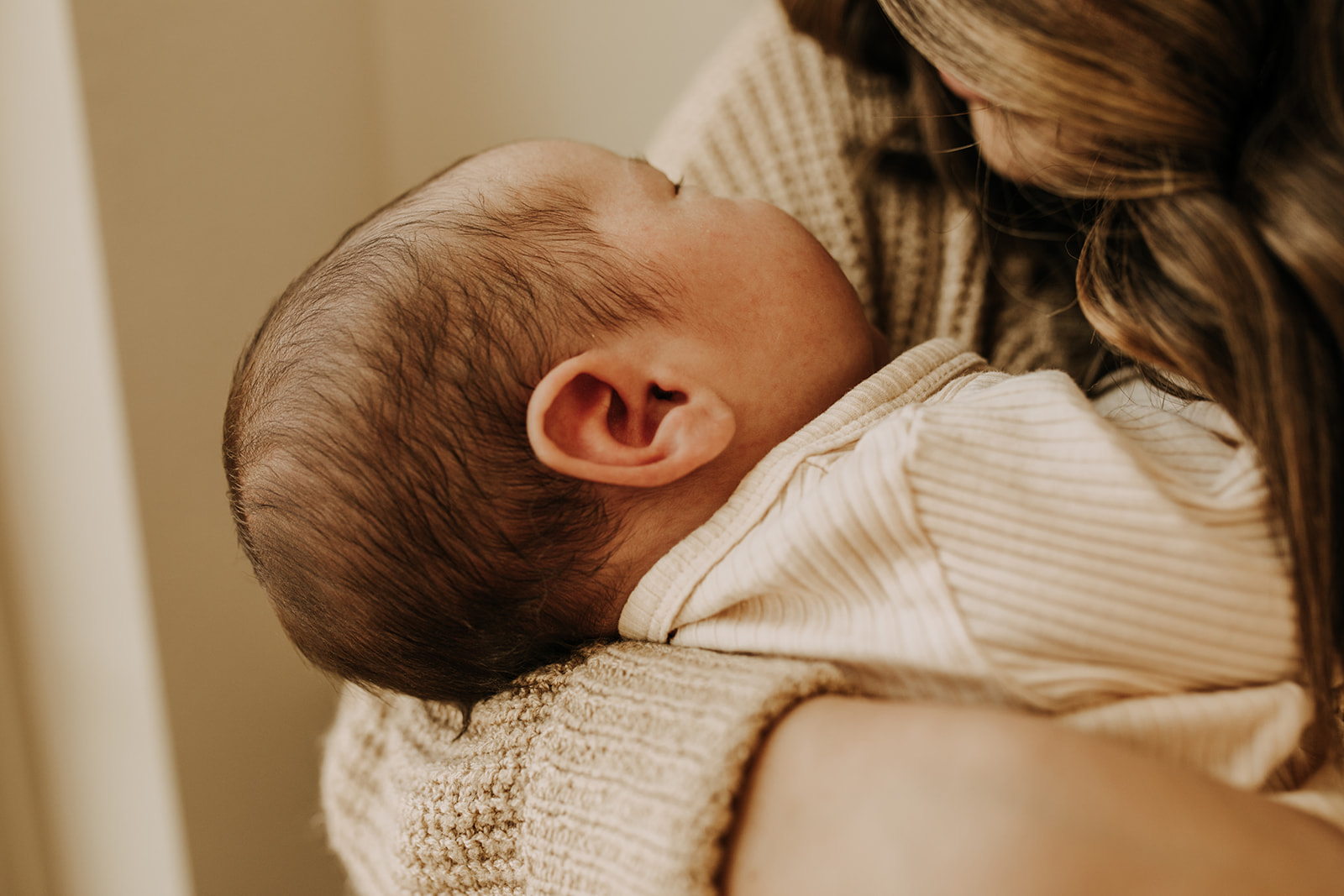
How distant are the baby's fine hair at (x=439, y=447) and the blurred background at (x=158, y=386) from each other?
371 mm

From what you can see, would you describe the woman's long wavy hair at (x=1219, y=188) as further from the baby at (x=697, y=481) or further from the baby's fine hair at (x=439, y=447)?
the baby's fine hair at (x=439, y=447)

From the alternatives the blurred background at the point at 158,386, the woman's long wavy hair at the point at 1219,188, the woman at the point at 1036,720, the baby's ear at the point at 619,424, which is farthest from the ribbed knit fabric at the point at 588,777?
the blurred background at the point at 158,386

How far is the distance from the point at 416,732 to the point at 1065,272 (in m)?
0.70

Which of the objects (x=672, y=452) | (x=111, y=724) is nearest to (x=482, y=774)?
(x=672, y=452)

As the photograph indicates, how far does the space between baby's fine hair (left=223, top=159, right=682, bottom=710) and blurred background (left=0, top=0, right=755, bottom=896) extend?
37cm

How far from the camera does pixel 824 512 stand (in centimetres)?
50

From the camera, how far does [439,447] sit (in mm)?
582

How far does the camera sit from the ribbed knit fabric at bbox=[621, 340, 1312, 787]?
460mm

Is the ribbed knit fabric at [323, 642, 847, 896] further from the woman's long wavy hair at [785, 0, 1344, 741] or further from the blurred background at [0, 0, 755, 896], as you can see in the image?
the blurred background at [0, 0, 755, 896]

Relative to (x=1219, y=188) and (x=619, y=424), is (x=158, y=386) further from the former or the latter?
(x=1219, y=188)

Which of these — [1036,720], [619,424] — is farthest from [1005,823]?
[619,424]

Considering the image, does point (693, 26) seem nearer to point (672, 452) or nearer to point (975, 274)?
point (975, 274)

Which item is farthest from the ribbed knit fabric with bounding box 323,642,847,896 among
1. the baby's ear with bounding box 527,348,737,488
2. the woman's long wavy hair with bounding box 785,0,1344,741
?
the woman's long wavy hair with bounding box 785,0,1344,741

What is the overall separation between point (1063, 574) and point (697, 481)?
0.24m
